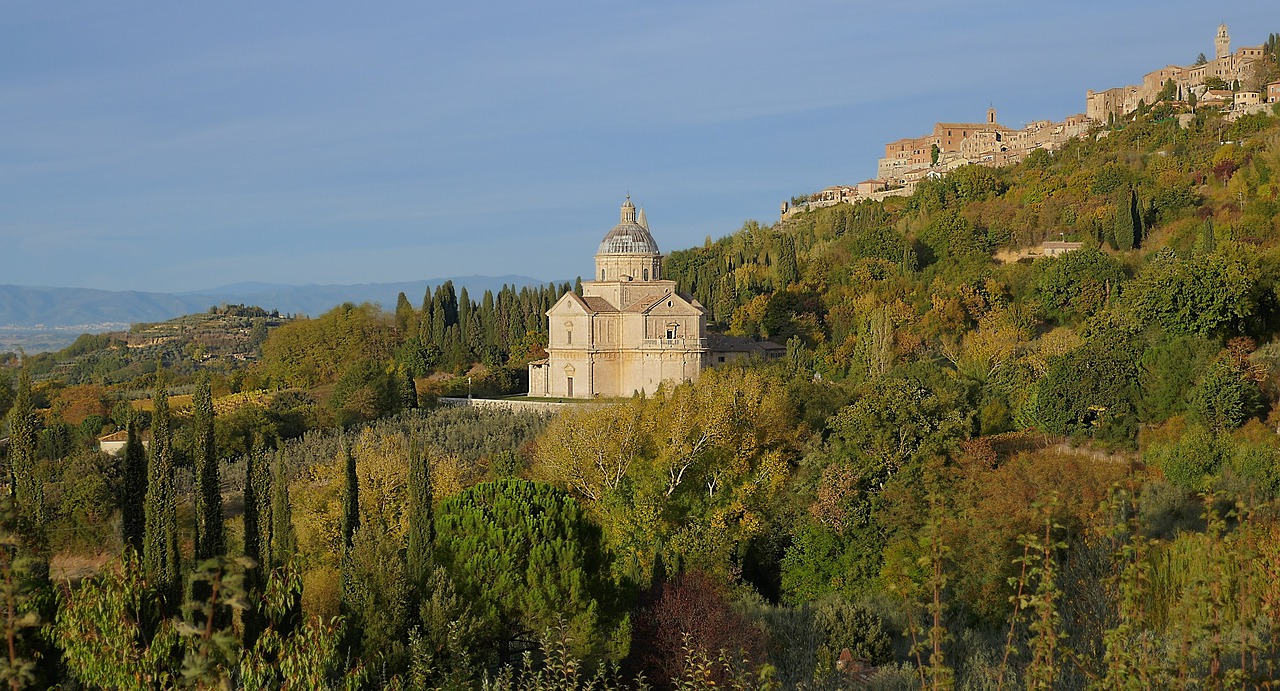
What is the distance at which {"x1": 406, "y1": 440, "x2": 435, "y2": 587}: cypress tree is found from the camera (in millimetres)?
16891

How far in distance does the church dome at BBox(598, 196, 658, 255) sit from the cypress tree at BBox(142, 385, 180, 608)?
97.6 ft

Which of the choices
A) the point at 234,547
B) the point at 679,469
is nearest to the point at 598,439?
the point at 679,469

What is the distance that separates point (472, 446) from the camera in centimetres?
3338

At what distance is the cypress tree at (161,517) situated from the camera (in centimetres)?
1440

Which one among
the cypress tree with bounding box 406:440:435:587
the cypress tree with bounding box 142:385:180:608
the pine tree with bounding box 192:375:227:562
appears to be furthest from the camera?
the cypress tree with bounding box 406:440:435:587

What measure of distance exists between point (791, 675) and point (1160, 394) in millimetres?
16044

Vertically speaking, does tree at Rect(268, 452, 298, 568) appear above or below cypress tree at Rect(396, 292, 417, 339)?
below

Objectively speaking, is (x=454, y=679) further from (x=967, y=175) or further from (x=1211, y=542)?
(x=967, y=175)

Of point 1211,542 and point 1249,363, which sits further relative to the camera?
point 1249,363

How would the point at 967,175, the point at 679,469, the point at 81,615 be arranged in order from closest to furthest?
1. the point at 81,615
2. the point at 679,469
3. the point at 967,175

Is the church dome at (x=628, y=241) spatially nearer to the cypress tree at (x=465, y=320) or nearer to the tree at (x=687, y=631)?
the cypress tree at (x=465, y=320)

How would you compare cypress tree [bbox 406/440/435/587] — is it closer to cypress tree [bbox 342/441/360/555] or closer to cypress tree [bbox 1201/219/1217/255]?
cypress tree [bbox 342/441/360/555]

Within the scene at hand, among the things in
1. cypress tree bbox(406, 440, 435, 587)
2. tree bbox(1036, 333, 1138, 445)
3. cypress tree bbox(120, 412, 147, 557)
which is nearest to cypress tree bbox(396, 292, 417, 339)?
tree bbox(1036, 333, 1138, 445)

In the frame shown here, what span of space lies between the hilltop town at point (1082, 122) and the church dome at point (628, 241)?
34.0 meters
